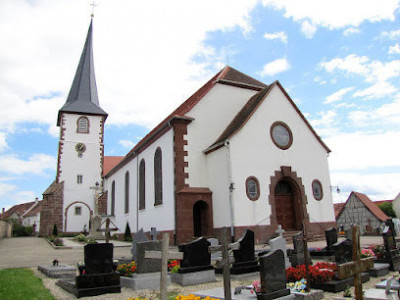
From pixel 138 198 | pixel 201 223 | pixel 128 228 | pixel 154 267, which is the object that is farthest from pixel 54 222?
pixel 154 267

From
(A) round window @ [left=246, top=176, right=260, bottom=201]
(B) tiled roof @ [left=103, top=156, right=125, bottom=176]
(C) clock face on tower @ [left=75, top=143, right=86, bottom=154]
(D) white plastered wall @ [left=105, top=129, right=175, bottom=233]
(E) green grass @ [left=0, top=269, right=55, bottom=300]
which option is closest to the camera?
(E) green grass @ [left=0, top=269, right=55, bottom=300]

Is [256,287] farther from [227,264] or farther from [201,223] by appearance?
[201,223]

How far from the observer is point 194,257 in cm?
885

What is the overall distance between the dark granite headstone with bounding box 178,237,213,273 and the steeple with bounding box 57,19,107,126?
32.5 m

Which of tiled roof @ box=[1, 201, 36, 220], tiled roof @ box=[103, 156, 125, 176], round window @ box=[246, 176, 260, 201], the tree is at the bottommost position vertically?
the tree

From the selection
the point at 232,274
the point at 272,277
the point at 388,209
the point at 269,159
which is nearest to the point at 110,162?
the point at 269,159

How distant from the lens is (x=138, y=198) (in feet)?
82.0

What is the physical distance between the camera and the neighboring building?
3059 cm

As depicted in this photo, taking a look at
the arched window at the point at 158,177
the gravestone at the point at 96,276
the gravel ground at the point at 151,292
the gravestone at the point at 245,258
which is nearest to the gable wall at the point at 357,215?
the arched window at the point at 158,177

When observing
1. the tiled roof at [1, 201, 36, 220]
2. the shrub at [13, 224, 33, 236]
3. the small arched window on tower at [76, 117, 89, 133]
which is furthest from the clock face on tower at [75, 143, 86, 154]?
the tiled roof at [1, 201, 36, 220]

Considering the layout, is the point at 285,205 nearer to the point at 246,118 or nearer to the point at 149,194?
the point at 246,118

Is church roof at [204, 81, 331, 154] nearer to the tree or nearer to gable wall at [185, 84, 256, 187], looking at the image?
gable wall at [185, 84, 256, 187]

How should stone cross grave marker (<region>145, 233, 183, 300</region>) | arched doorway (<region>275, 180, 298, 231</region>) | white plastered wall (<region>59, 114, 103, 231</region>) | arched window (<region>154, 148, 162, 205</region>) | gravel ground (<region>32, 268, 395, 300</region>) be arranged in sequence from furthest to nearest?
white plastered wall (<region>59, 114, 103, 231</region>) → arched window (<region>154, 148, 162, 205</region>) → arched doorway (<region>275, 180, 298, 231</region>) → gravel ground (<region>32, 268, 395, 300</region>) → stone cross grave marker (<region>145, 233, 183, 300</region>)

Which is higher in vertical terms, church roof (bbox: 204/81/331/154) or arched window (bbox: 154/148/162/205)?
church roof (bbox: 204/81/331/154)
